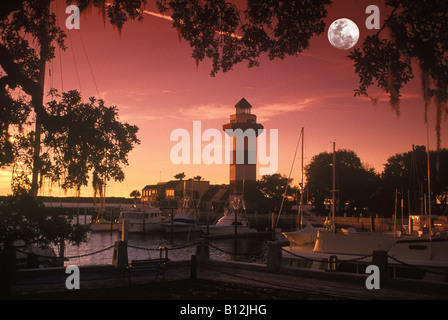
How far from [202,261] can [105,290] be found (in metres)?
7.40

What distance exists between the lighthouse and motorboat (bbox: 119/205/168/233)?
27624 mm

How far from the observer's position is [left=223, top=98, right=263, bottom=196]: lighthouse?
100312mm

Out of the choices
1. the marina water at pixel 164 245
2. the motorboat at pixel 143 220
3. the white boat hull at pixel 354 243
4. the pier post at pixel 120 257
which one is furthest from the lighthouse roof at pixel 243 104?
the pier post at pixel 120 257

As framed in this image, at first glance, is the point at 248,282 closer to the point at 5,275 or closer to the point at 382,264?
the point at 382,264

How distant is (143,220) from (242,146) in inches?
1404

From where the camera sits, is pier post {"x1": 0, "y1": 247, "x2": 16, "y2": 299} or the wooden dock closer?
pier post {"x1": 0, "y1": 247, "x2": 16, "y2": 299}

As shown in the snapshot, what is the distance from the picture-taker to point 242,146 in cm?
10081

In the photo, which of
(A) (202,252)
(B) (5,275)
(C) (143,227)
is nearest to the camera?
(B) (5,275)

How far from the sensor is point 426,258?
23.6m

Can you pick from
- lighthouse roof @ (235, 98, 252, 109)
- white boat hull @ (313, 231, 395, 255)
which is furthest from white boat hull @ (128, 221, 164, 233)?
white boat hull @ (313, 231, 395, 255)

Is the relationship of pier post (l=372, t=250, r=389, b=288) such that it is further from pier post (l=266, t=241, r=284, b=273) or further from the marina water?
the marina water

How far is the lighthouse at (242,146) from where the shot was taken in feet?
329

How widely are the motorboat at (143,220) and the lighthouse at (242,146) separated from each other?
1088 inches

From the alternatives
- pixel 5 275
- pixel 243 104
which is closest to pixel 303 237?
pixel 5 275
